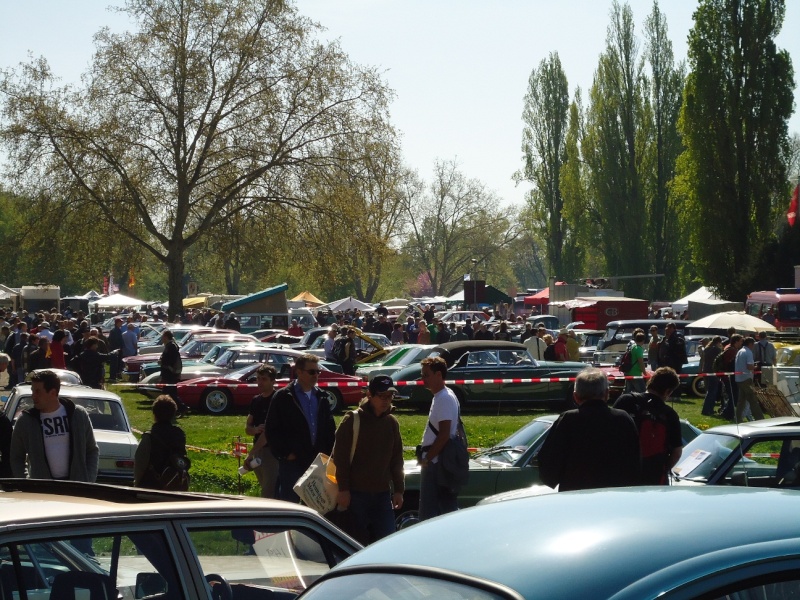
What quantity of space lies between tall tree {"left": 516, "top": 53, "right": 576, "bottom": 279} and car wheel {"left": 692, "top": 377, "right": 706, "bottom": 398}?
46.8 m

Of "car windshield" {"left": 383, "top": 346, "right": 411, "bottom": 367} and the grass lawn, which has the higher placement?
"car windshield" {"left": 383, "top": 346, "right": 411, "bottom": 367}

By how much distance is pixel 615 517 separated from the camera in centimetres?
296

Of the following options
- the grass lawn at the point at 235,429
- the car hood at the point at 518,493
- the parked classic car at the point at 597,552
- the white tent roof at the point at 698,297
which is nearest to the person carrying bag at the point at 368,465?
the car hood at the point at 518,493

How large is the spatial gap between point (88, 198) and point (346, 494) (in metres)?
30.4

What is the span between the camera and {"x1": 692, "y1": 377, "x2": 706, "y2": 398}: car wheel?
26767 millimetres

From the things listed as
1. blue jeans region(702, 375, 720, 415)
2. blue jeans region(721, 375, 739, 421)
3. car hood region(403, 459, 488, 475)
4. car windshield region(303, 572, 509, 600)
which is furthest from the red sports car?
car windshield region(303, 572, 509, 600)

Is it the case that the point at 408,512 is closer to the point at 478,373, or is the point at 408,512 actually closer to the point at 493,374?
the point at 478,373

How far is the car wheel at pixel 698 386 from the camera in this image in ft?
87.8

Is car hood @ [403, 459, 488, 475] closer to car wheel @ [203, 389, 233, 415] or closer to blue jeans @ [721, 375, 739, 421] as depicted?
blue jeans @ [721, 375, 739, 421]

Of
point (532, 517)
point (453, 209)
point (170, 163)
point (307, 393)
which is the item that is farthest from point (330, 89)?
point (453, 209)

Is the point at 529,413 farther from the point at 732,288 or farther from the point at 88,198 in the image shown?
the point at 732,288

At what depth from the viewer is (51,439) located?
839cm

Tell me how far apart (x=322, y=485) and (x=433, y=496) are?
1.14 m

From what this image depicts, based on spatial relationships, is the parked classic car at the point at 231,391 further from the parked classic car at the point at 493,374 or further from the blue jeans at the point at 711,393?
the blue jeans at the point at 711,393
